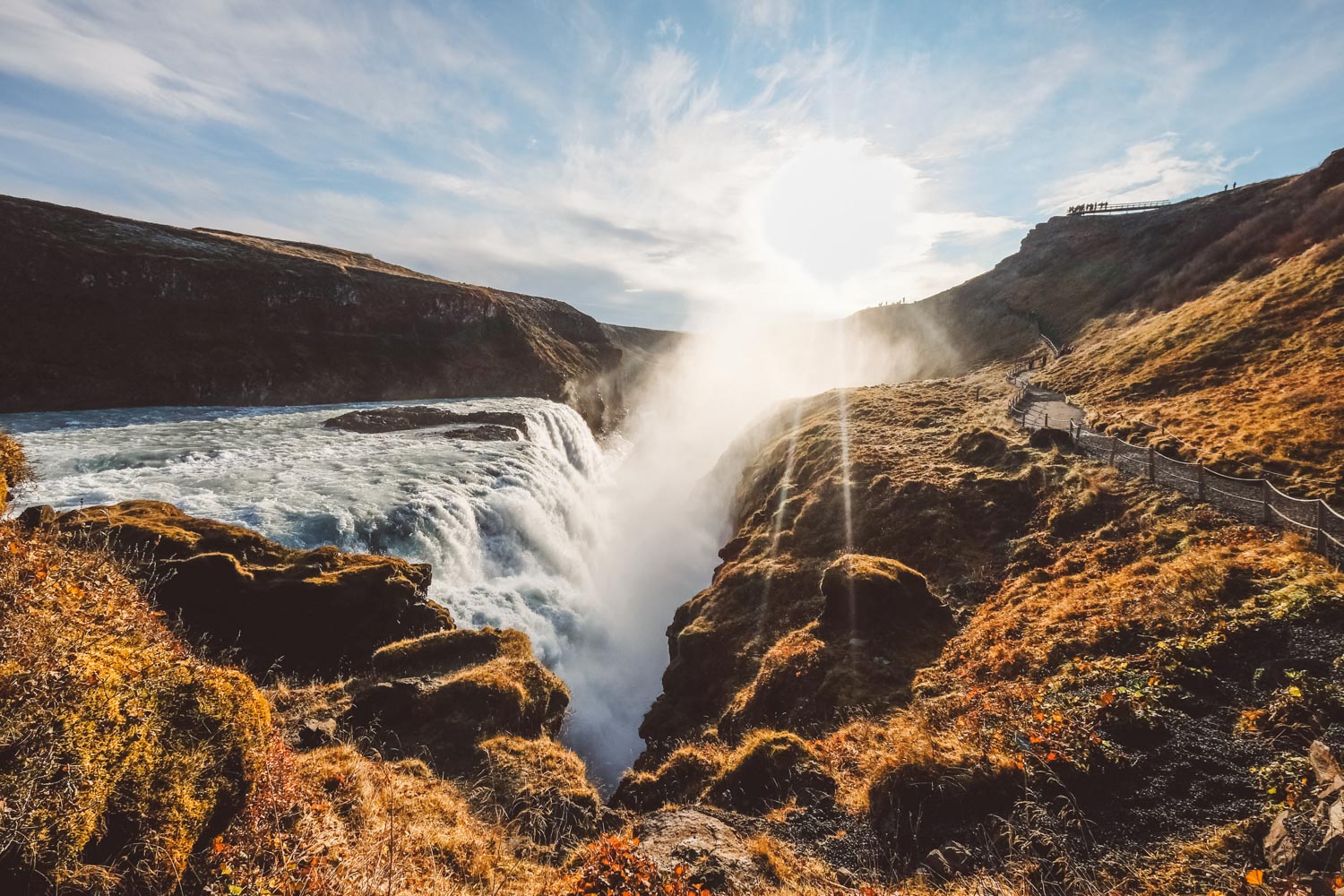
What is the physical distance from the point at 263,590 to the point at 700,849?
36.3ft

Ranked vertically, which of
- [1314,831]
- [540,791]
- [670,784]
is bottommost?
[670,784]

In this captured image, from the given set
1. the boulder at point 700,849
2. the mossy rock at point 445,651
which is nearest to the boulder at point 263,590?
the mossy rock at point 445,651

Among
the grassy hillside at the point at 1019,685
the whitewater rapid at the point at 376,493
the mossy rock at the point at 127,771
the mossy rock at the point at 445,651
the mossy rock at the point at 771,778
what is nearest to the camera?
the mossy rock at the point at 127,771

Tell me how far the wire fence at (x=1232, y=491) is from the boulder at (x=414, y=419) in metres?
38.0

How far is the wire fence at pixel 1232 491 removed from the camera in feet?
37.5

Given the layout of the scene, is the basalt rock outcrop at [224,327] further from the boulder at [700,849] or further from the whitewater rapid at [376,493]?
the boulder at [700,849]

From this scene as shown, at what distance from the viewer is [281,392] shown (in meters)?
57.9

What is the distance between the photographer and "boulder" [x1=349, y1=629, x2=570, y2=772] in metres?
10.1

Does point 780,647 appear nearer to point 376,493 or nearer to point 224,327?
point 376,493

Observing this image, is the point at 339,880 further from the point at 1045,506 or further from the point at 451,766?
the point at 1045,506

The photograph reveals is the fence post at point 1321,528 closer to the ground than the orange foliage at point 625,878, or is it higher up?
higher up

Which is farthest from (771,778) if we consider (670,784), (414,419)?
(414,419)

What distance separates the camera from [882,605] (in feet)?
52.6

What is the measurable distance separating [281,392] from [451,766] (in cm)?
6224
